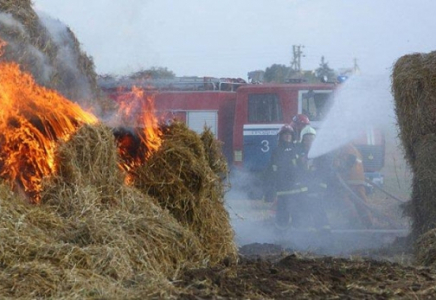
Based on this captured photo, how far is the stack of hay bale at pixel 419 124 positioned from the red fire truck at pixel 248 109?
7593 mm

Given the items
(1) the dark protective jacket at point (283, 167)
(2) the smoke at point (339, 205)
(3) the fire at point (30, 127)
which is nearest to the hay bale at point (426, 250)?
(2) the smoke at point (339, 205)

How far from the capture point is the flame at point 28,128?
348 inches

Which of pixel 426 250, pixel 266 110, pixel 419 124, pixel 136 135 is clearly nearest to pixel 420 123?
pixel 419 124

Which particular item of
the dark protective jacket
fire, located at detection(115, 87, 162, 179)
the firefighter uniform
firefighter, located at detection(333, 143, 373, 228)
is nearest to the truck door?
firefighter, located at detection(333, 143, 373, 228)

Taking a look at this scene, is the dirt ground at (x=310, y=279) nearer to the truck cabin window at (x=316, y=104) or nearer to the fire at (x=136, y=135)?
the fire at (x=136, y=135)

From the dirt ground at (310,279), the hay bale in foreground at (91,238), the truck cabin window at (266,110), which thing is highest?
the truck cabin window at (266,110)

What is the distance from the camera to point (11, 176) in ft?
28.9

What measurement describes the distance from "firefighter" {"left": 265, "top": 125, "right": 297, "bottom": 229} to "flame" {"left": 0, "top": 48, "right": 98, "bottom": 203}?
6.49 meters

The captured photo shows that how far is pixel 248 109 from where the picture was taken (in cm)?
2230

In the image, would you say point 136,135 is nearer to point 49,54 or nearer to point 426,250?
point 49,54

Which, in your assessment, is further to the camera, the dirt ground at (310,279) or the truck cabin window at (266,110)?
the truck cabin window at (266,110)

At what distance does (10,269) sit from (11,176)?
5.76 ft

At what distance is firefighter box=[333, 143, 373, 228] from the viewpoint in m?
15.9

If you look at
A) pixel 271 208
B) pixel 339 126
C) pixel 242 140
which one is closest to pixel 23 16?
pixel 271 208
